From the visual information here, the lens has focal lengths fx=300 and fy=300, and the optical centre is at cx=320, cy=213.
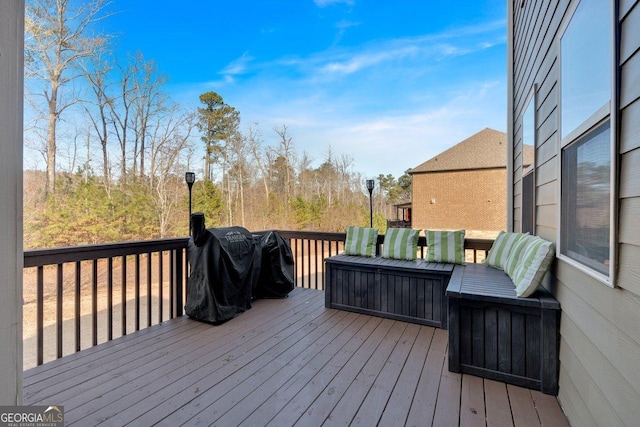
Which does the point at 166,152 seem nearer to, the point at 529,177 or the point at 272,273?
the point at 272,273

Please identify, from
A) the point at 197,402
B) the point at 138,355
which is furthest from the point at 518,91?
the point at 138,355

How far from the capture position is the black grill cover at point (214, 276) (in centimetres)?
331

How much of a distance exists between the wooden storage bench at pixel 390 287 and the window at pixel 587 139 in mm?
1446

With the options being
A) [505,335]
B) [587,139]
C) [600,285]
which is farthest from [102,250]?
[587,139]

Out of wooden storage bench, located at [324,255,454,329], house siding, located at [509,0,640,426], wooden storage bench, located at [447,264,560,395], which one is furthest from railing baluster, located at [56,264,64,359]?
house siding, located at [509,0,640,426]

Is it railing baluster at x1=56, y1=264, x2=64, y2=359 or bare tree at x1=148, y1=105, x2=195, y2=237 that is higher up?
bare tree at x1=148, y1=105, x2=195, y2=237

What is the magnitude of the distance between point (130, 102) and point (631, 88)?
12750 mm

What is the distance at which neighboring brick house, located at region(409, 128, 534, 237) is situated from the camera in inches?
584

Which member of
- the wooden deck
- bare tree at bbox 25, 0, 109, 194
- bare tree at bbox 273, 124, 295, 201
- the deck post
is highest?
bare tree at bbox 25, 0, 109, 194

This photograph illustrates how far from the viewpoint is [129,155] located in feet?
33.9

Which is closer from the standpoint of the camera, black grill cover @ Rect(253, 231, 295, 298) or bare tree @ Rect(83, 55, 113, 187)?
black grill cover @ Rect(253, 231, 295, 298)

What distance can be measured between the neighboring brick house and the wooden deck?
13.5 meters

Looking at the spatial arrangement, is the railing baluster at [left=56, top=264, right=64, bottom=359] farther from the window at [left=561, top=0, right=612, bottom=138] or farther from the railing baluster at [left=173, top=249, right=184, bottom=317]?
the window at [left=561, top=0, right=612, bottom=138]

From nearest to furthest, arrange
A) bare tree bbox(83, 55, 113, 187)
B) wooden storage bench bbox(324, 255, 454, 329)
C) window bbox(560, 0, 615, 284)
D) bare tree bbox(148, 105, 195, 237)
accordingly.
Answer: window bbox(560, 0, 615, 284), wooden storage bench bbox(324, 255, 454, 329), bare tree bbox(83, 55, 113, 187), bare tree bbox(148, 105, 195, 237)
